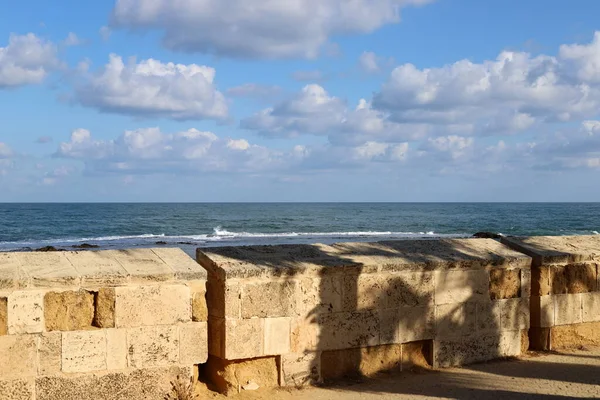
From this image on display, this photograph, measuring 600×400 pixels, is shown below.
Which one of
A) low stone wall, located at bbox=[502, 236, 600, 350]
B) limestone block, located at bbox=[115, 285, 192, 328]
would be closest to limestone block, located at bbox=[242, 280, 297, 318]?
limestone block, located at bbox=[115, 285, 192, 328]

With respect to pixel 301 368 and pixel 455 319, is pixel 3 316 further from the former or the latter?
pixel 455 319

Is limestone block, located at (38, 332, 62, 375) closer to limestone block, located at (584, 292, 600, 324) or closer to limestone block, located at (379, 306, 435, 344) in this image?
limestone block, located at (379, 306, 435, 344)

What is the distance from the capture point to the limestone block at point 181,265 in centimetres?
448

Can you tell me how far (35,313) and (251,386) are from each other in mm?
1539

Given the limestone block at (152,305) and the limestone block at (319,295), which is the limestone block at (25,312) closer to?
the limestone block at (152,305)

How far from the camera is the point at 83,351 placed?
424 centimetres

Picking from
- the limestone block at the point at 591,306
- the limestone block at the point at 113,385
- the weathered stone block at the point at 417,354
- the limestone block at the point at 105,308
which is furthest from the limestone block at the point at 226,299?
the limestone block at the point at 591,306

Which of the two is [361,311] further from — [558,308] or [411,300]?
[558,308]

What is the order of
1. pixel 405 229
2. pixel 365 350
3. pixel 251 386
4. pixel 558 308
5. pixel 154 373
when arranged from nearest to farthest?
pixel 154 373 < pixel 251 386 < pixel 365 350 < pixel 558 308 < pixel 405 229

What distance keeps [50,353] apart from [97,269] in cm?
58

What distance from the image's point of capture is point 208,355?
4.80 metres

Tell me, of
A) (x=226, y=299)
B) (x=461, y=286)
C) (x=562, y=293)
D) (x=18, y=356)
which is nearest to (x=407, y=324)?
(x=461, y=286)

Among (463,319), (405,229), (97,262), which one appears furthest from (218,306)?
(405,229)

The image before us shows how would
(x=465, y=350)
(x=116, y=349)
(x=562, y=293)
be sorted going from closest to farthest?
(x=116, y=349)
(x=465, y=350)
(x=562, y=293)
